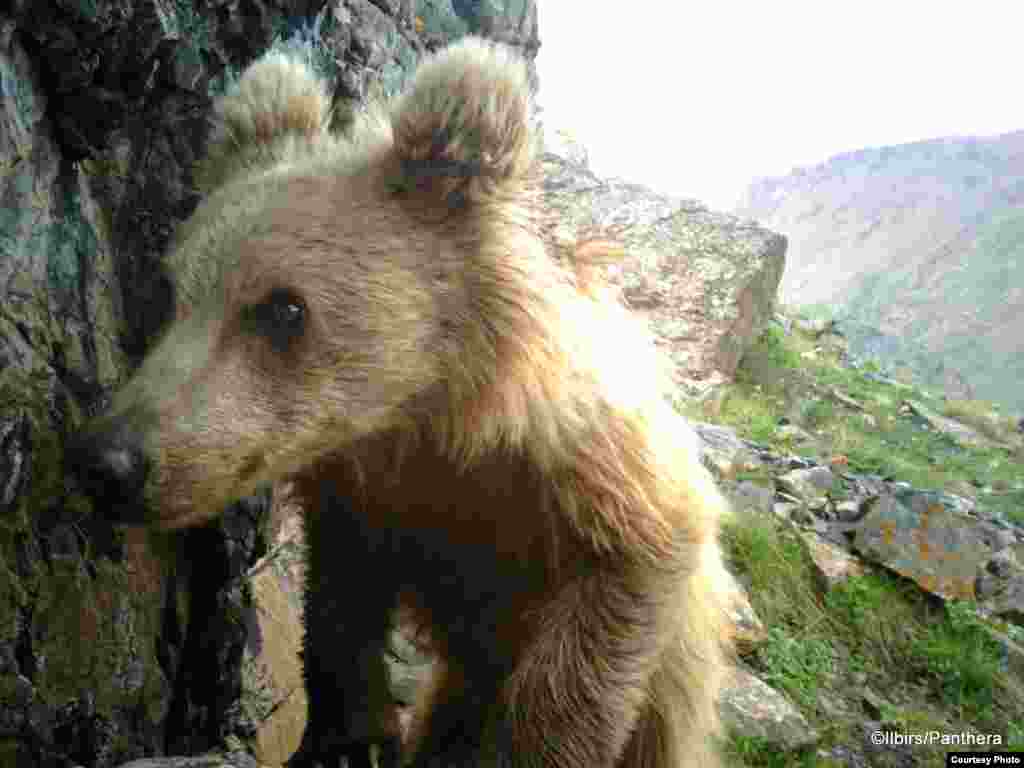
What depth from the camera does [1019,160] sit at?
27.1 metres

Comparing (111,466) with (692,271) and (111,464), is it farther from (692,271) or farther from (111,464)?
(692,271)

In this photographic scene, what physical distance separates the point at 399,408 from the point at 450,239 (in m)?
0.41

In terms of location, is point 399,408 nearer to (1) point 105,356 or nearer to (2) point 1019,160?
(1) point 105,356

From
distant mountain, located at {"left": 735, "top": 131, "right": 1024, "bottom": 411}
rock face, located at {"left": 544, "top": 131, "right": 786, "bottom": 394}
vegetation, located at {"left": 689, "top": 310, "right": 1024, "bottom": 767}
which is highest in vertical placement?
rock face, located at {"left": 544, "top": 131, "right": 786, "bottom": 394}

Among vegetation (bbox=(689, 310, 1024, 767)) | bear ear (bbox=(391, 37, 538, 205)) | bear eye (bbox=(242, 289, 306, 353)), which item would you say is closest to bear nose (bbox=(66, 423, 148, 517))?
bear eye (bbox=(242, 289, 306, 353))

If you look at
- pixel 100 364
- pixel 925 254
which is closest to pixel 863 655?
pixel 100 364

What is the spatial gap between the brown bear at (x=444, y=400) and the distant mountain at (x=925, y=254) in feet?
53.2

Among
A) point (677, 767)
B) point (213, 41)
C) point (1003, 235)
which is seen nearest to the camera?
point (213, 41)

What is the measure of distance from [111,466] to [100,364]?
0.59m

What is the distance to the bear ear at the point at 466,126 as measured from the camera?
1.87m

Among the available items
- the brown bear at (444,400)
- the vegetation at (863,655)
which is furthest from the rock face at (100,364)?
the vegetation at (863,655)

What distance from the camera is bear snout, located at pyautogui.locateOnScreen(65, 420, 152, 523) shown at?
4.71 feet

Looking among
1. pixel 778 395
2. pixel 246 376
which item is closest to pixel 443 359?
pixel 246 376

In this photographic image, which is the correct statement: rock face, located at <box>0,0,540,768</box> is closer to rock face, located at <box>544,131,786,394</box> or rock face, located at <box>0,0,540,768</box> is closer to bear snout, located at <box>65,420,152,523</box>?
bear snout, located at <box>65,420,152,523</box>
